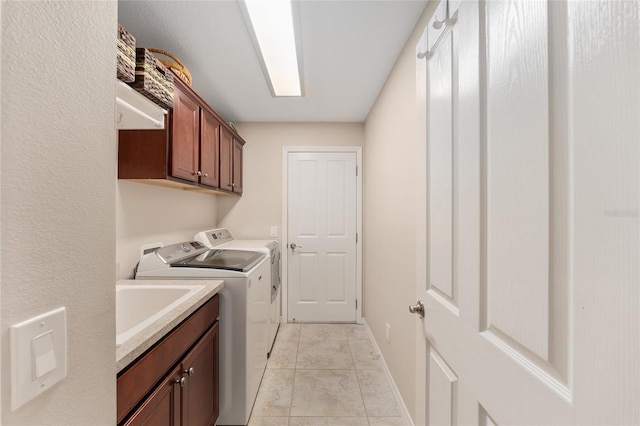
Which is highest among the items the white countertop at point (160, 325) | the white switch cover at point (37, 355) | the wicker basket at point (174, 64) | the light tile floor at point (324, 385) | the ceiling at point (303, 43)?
the ceiling at point (303, 43)

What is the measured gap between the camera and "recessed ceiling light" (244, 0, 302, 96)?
145 cm

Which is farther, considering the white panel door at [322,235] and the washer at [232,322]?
the white panel door at [322,235]

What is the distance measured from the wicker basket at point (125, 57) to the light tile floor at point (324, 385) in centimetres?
200

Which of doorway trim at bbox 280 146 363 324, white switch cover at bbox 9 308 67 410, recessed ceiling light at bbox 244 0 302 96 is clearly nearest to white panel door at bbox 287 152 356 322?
doorway trim at bbox 280 146 363 324

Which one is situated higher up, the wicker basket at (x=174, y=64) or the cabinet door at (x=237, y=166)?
the wicker basket at (x=174, y=64)

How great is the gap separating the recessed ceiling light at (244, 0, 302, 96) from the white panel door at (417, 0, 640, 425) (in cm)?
103

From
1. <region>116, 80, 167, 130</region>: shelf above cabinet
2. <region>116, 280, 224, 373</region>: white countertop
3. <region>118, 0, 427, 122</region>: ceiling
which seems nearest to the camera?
<region>116, 280, 224, 373</region>: white countertop

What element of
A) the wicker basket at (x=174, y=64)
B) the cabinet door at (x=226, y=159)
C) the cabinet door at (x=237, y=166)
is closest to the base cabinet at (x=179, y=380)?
the cabinet door at (x=226, y=159)

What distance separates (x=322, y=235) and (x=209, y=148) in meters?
1.61

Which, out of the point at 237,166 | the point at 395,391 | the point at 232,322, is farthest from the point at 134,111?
the point at 395,391

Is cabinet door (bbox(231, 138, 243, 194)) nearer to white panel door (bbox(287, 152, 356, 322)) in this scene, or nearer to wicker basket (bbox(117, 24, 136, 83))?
white panel door (bbox(287, 152, 356, 322))

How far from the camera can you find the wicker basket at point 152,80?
48.7 inches

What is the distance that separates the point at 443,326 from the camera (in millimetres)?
833

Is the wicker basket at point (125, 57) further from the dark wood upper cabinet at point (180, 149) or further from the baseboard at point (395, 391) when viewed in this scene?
the baseboard at point (395, 391)
